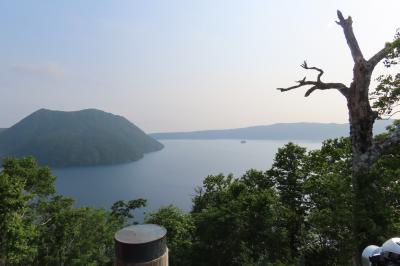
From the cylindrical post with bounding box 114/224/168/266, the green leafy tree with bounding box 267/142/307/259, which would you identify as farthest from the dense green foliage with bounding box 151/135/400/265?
the cylindrical post with bounding box 114/224/168/266

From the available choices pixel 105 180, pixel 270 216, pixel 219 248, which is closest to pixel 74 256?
pixel 219 248

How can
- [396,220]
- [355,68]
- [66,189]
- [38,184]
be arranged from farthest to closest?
[66,189] < [38,184] < [355,68] < [396,220]

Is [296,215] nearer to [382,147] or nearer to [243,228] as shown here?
[243,228]

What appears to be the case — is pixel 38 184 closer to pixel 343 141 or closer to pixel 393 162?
pixel 343 141

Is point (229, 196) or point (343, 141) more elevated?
point (343, 141)

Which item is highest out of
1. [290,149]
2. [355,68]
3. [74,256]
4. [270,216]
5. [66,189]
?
[355,68]

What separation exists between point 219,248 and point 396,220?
1433 centimetres

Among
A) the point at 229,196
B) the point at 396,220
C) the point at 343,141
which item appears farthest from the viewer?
the point at 229,196

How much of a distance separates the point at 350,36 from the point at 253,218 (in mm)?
12091

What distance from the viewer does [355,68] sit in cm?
1241

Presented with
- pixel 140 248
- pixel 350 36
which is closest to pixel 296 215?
pixel 350 36

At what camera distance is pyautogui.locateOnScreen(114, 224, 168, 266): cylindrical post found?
2.84 m

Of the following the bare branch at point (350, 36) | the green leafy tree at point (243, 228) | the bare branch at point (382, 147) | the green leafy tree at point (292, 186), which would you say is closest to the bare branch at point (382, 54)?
the bare branch at point (350, 36)

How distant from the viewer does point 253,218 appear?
65.4ft
